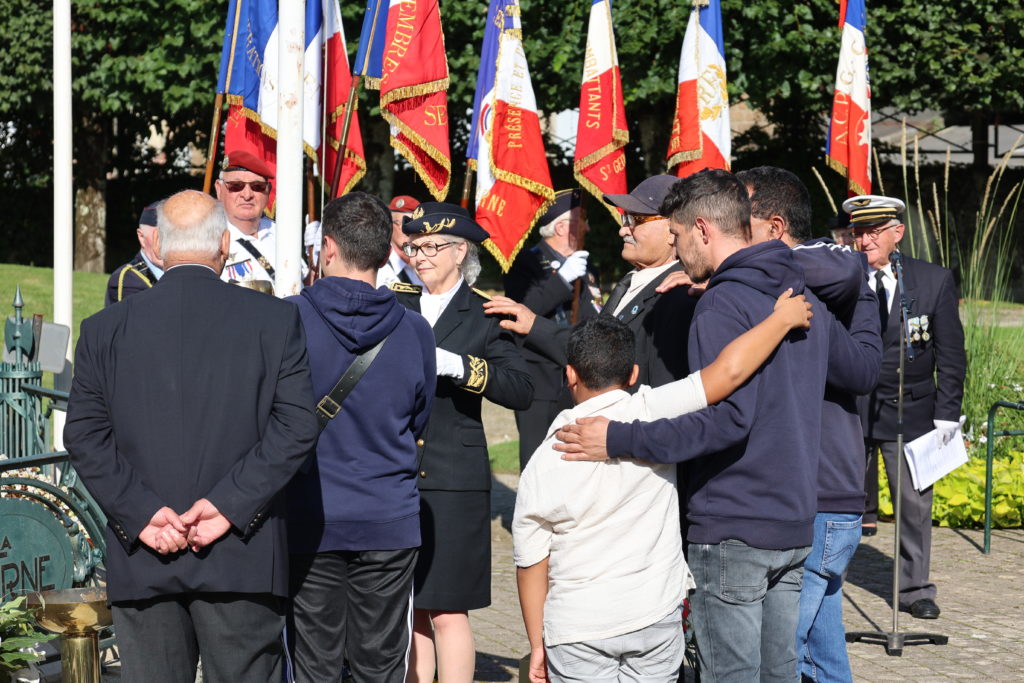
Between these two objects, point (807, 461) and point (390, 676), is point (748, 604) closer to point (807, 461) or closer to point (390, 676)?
point (807, 461)

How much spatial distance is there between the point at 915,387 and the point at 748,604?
3653 millimetres

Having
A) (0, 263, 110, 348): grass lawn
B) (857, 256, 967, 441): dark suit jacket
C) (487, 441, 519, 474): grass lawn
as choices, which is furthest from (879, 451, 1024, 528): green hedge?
(0, 263, 110, 348): grass lawn

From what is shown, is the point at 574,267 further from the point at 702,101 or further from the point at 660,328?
the point at 702,101

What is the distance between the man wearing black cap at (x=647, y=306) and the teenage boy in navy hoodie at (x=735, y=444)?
0.65m

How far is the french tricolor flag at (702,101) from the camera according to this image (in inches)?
338

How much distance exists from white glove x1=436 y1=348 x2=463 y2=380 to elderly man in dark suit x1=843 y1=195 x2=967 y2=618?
3060 mm

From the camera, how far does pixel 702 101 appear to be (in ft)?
28.4

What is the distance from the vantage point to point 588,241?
69.6 ft

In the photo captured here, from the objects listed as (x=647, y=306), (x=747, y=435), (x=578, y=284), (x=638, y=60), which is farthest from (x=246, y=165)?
(x=638, y=60)

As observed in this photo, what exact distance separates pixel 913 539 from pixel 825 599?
255cm

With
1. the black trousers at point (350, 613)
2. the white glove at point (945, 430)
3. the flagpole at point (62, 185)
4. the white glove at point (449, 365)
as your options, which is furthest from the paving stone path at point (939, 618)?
the flagpole at point (62, 185)

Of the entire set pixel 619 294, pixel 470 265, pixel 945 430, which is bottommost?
pixel 945 430

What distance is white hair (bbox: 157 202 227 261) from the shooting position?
145 inches

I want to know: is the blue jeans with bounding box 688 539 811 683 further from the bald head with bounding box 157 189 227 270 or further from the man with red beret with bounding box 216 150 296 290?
the man with red beret with bounding box 216 150 296 290
